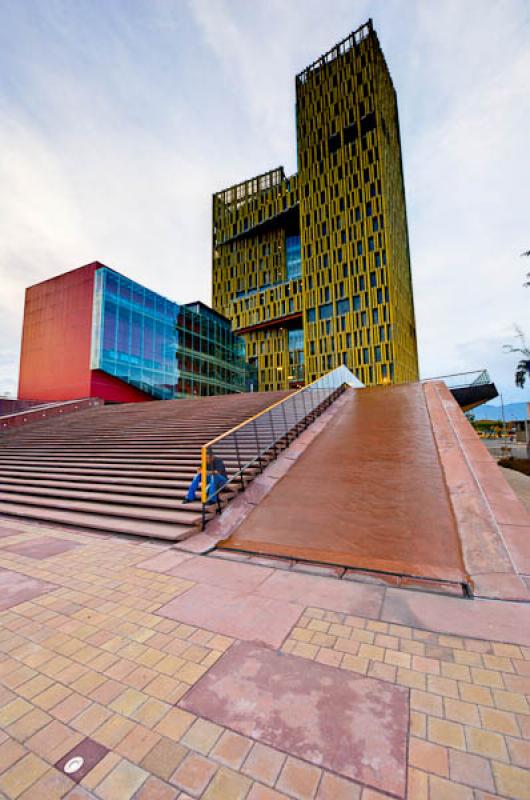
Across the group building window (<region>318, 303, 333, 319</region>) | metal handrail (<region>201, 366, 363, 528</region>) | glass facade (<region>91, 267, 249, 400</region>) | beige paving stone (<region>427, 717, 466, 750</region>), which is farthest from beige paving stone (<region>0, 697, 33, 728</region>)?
building window (<region>318, 303, 333, 319</region>)

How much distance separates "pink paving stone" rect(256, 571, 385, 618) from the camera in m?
3.35

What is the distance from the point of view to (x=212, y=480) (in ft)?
20.2

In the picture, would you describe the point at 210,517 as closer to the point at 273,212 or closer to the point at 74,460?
the point at 74,460

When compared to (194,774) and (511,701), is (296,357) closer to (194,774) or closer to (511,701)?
(511,701)

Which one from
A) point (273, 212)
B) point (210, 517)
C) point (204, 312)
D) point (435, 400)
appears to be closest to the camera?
point (210, 517)

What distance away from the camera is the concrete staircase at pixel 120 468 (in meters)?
6.23

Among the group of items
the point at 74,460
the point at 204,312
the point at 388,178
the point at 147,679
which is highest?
the point at 388,178

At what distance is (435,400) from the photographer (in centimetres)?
1263

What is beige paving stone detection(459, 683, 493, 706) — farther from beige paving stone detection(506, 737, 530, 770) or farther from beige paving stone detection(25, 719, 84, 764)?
beige paving stone detection(25, 719, 84, 764)

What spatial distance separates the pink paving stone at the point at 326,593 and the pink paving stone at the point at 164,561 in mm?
1237

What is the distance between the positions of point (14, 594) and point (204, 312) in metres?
36.6

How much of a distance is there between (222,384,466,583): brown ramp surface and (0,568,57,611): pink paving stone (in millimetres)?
2181

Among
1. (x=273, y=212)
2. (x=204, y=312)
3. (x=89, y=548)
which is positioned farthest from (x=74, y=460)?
(x=273, y=212)

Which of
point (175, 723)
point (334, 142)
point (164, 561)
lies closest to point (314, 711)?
point (175, 723)
